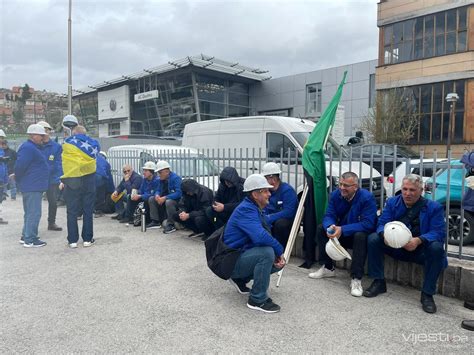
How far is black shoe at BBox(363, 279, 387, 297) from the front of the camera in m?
4.06

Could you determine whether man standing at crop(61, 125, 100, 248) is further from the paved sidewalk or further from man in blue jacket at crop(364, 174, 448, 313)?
man in blue jacket at crop(364, 174, 448, 313)

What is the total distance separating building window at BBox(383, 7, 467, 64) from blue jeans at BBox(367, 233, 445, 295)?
24.7 metres

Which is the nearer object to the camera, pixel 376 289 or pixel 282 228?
pixel 376 289

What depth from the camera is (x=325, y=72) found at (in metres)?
33.4

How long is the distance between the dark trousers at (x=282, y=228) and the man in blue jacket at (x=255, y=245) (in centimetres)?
120

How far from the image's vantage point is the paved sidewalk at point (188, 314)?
3066 millimetres

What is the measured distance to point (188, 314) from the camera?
3627 millimetres

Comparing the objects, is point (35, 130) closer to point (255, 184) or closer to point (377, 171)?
point (255, 184)

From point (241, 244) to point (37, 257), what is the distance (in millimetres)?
3527

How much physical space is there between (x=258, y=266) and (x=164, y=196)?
4.05m

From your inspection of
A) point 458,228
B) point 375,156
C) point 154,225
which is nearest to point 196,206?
point 154,225

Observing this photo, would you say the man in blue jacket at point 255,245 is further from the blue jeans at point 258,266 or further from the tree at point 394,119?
the tree at point 394,119

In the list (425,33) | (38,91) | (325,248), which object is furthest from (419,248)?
(38,91)

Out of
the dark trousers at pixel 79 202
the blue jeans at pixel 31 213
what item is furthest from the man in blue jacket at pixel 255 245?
the blue jeans at pixel 31 213
